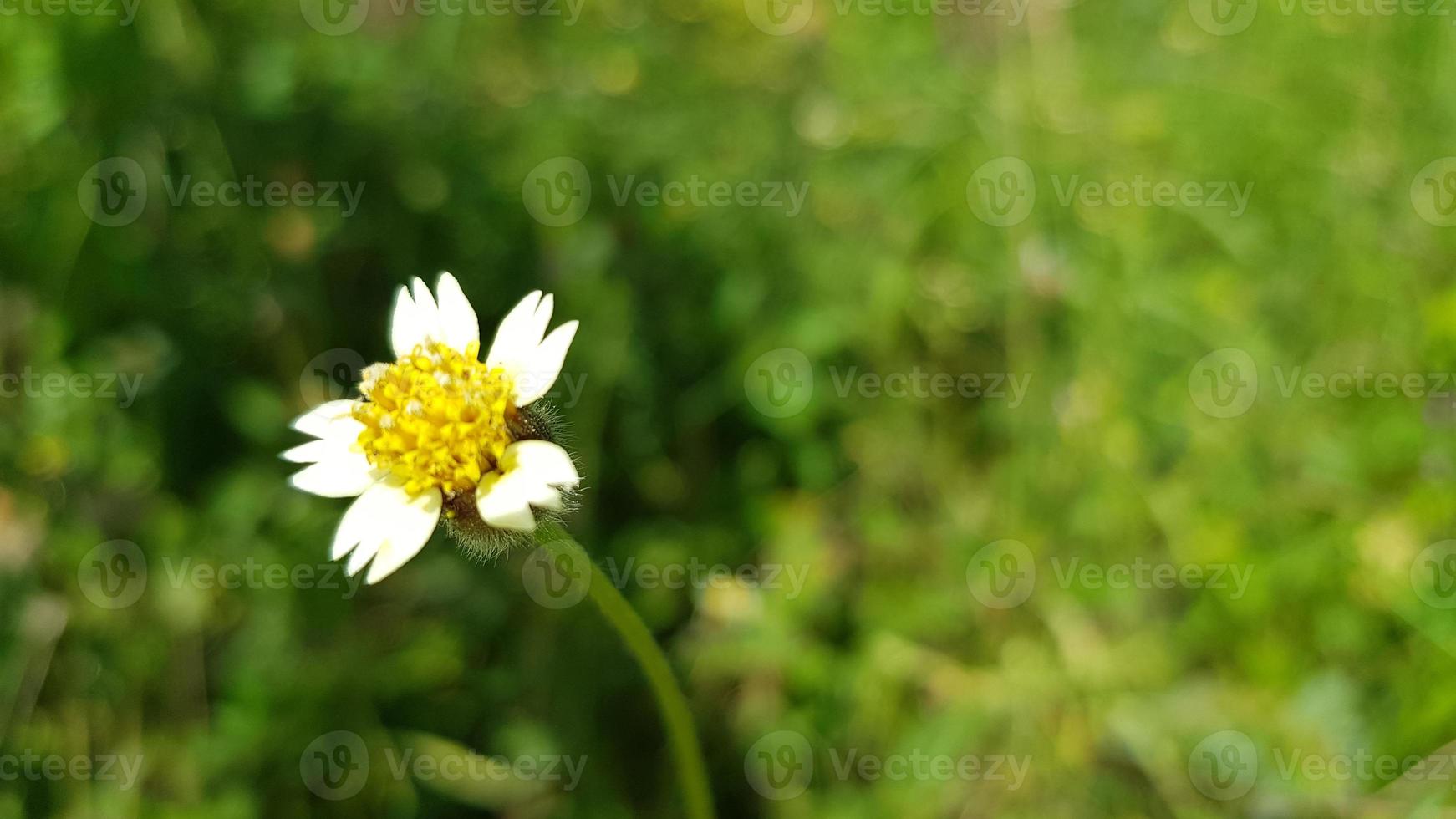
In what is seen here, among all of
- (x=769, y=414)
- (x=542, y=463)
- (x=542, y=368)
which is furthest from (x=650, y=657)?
(x=769, y=414)

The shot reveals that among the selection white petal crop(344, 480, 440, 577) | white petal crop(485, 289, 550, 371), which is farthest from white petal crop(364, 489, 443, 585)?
white petal crop(485, 289, 550, 371)

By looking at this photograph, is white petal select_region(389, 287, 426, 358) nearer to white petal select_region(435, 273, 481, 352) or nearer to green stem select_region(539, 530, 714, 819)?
white petal select_region(435, 273, 481, 352)

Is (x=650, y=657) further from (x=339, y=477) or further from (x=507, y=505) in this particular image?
(x=339, y=477)

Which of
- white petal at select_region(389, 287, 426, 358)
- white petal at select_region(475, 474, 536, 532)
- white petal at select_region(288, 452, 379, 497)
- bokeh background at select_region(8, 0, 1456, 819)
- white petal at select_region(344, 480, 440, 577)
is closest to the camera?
white petal at select_region(475, 474, 536, 532)

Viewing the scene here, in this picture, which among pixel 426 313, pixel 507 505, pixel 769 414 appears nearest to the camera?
pixel 507 505

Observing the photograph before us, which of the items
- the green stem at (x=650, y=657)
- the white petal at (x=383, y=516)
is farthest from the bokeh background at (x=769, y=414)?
the white petal at (x=383, y=516)
